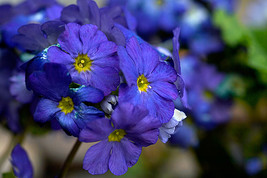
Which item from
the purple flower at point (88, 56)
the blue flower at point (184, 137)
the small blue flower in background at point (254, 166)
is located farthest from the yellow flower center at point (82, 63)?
the small blue flower in background at point (254, 166)

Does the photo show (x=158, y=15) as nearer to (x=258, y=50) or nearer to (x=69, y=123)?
(x=258, y=50)

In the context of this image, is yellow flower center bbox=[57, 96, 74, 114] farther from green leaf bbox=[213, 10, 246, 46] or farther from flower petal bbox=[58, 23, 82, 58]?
green leaf bbox=[213, 10, 246, 46]

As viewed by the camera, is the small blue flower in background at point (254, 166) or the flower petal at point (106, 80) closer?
the flower petal at point (106, 80)

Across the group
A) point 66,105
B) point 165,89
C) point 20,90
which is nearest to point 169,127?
point 165,89

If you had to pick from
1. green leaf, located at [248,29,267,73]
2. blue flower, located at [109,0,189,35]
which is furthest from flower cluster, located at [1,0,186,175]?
blue flower, located at [109,0,189,35]

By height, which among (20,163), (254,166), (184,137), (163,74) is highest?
(163,74)

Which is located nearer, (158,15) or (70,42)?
(70,42)

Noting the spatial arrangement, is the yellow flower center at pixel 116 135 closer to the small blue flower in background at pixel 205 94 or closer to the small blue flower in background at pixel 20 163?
the small blue flower in background at pixel 20 163
